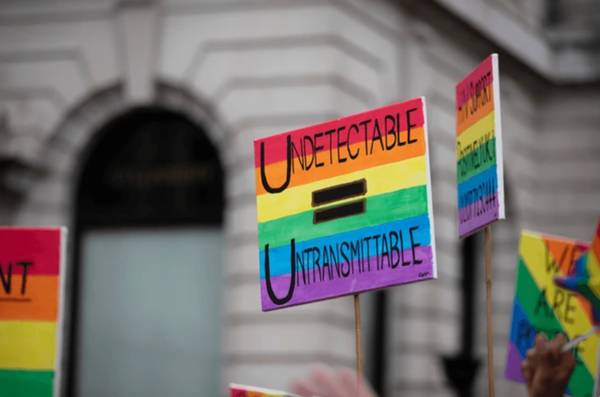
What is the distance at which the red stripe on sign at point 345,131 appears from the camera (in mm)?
5578

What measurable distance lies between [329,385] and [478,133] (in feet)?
8.00

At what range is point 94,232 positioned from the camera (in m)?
12.7

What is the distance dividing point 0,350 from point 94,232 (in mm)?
6395

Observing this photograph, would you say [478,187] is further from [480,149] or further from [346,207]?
[346,207]

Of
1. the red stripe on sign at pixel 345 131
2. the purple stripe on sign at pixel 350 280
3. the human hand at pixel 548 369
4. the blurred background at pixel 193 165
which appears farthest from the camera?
the blurred background at pixel 193 165

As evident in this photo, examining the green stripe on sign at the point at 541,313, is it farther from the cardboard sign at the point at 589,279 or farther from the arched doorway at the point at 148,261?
the arched doorway at the point at 148,261

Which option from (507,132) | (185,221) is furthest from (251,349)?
(507,132)

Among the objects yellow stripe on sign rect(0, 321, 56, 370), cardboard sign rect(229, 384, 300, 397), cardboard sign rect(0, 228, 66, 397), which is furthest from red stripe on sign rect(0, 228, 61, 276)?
cardboard sign rect(229, 384, 300, 397)

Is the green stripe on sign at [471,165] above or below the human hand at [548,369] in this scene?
above

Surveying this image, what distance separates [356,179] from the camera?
5742 millimetres

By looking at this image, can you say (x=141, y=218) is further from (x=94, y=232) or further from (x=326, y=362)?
(x=326, y=362)

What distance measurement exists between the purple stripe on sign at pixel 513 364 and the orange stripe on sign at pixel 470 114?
1.16 meters

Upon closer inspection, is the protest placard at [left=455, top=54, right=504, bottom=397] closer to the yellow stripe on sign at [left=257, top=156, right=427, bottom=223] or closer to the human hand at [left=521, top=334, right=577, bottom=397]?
the yellow stripe on sign at [left=257, top=156, right=427, bottom=223]

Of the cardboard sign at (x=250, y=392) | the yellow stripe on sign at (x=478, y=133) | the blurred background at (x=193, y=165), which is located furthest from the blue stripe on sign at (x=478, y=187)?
the blurred background at (x=193, y=165)
